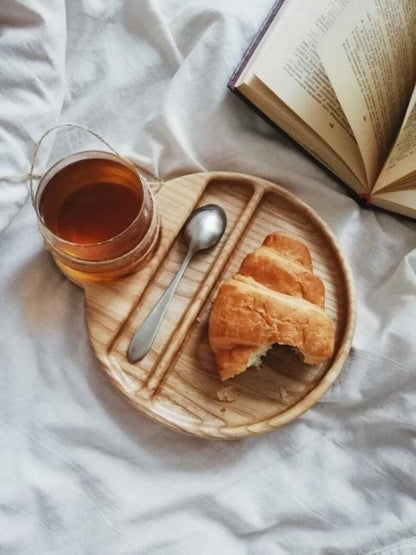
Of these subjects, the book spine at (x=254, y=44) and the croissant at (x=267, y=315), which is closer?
the croissant at (x=267, y=315)

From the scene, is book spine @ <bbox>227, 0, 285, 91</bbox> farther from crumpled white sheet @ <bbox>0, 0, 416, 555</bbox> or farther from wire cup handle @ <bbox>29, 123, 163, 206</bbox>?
wire cup handle @ <bbox>29, 123, 163, 206</bbox>

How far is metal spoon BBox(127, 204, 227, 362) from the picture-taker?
81cm

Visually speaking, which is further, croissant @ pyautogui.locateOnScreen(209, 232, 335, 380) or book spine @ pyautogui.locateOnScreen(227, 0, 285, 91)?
book spine @ pyautogui.locateOnScreen(227, 0, 285, 91)

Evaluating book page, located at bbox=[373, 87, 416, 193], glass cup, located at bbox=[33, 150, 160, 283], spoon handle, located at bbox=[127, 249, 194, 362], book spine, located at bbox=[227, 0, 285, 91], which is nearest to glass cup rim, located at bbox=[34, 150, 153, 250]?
glass cup, located at bbox=[33, 150, 160, 283]

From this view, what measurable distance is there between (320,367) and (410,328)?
0.45 ft

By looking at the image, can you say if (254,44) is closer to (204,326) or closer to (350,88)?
(350,88)

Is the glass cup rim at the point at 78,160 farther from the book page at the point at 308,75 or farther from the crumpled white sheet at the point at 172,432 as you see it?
A: the book page at the point at 308,75

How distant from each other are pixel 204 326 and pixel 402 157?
34cm

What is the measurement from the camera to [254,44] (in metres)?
0.88

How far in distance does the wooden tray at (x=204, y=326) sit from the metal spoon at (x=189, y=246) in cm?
1

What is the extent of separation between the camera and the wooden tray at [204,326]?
2.60 feet

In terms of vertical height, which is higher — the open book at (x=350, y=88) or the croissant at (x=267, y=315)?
the open book at (x=350, y=88)

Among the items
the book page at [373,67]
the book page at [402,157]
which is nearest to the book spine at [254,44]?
the book page at [373,67]

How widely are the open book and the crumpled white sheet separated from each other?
45mm
